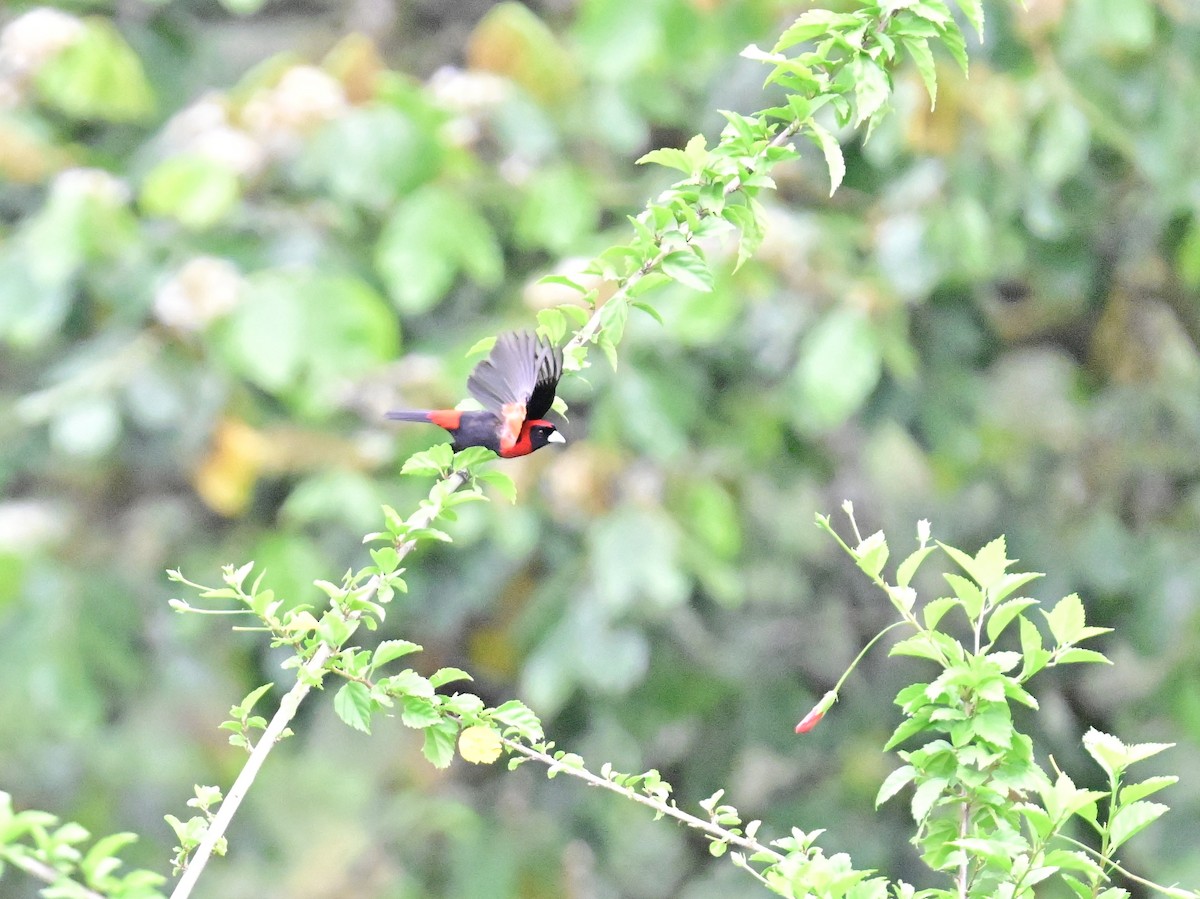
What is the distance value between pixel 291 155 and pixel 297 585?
70cm

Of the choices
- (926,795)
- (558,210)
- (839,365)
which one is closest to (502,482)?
(926,795)

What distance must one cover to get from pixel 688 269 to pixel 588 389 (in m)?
1.20

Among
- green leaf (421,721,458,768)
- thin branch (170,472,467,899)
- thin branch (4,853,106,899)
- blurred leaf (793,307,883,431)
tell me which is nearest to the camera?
thin branch (4,853,106,899)

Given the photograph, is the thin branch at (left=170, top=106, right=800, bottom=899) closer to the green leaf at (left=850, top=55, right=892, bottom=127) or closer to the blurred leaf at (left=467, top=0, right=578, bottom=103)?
the green leaf at (left=850, top=55, right=892, bottom=127)

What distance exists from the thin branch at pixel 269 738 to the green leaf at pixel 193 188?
158 centimetres

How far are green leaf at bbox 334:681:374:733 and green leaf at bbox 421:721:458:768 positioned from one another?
1.4 inches

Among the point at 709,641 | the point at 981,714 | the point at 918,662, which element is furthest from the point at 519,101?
the point at 981,714

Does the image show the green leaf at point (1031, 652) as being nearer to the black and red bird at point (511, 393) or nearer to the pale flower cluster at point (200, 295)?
the black and red bird at point (511, 393)

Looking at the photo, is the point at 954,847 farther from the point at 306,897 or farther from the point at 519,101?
the point at 306,897

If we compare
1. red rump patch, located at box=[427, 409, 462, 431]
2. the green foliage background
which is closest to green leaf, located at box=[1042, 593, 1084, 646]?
red rump patch, located at box=[427, 409, 462, 431]

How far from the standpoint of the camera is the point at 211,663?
2922mm

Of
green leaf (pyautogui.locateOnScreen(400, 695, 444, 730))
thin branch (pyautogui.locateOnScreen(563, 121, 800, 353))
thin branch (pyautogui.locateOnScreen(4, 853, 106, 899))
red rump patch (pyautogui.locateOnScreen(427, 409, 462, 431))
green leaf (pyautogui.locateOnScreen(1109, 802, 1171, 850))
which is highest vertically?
thin branch (pyautogui.locateOnScreen(563, 121, 800, 353))

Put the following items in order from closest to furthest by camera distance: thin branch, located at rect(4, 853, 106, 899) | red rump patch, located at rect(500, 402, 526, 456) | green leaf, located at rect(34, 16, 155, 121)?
thin branch, located at rect(4, 853, 106, 899) → red rump patch, located at rect(500, 402, 526, 456) → green leaf, located at rect(34, 16, 155, 121)

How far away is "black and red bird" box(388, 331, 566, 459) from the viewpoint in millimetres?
859
